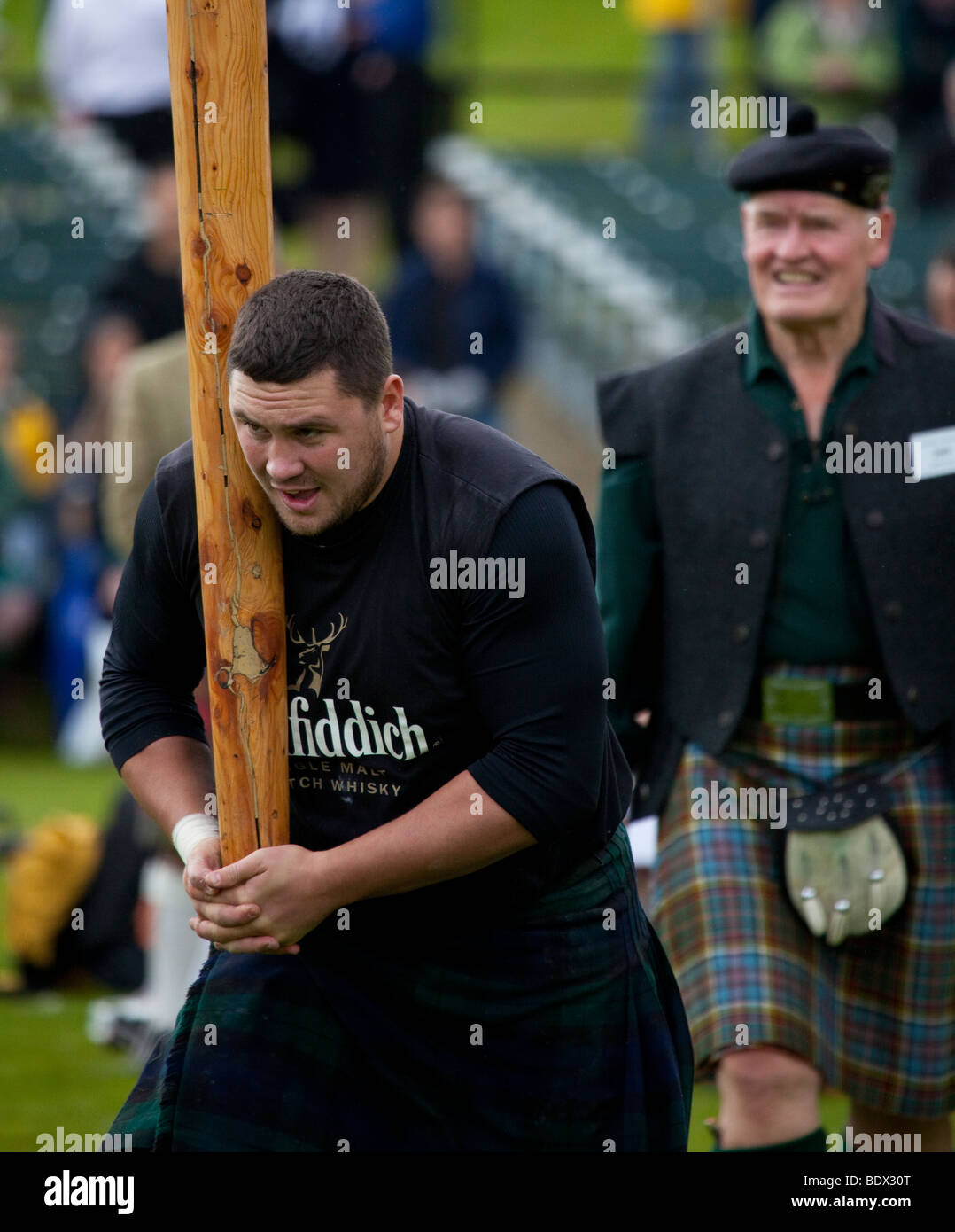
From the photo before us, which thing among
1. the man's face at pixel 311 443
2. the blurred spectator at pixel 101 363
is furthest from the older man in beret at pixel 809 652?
the blurred spectator at pixel 101 363

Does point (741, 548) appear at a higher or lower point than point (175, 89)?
lower

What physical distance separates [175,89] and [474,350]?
6.53m

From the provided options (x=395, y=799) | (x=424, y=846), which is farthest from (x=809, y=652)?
(x=424, y=846)

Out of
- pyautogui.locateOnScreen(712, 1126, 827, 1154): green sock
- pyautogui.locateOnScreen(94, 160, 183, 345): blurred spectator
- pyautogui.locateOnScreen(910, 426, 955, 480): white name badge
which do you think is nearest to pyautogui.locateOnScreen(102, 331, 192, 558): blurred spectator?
pyautogui.locateOnScreen(94, 160, 183, 345): blurred spectator

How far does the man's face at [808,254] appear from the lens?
3.89m

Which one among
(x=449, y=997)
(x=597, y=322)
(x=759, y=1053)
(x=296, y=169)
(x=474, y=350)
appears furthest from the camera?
(x=597, y=322)

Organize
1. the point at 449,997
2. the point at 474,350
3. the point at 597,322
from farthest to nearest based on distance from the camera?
the point at 597,322
the point at 474,350
the point at 449,997

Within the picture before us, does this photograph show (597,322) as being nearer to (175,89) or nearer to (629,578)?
(629,578)

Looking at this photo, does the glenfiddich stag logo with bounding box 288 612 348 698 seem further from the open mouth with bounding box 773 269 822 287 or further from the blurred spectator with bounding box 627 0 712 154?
the blurred spectator with bounding box 627 0 712 154

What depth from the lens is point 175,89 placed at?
2.72 meters

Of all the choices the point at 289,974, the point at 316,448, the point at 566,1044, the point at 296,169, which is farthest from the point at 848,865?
the point at 296,169

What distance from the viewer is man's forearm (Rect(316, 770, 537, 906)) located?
2.68 meters

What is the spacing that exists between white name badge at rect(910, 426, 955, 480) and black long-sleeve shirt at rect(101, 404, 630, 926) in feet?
3.91

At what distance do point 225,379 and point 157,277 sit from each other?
17.4ft
